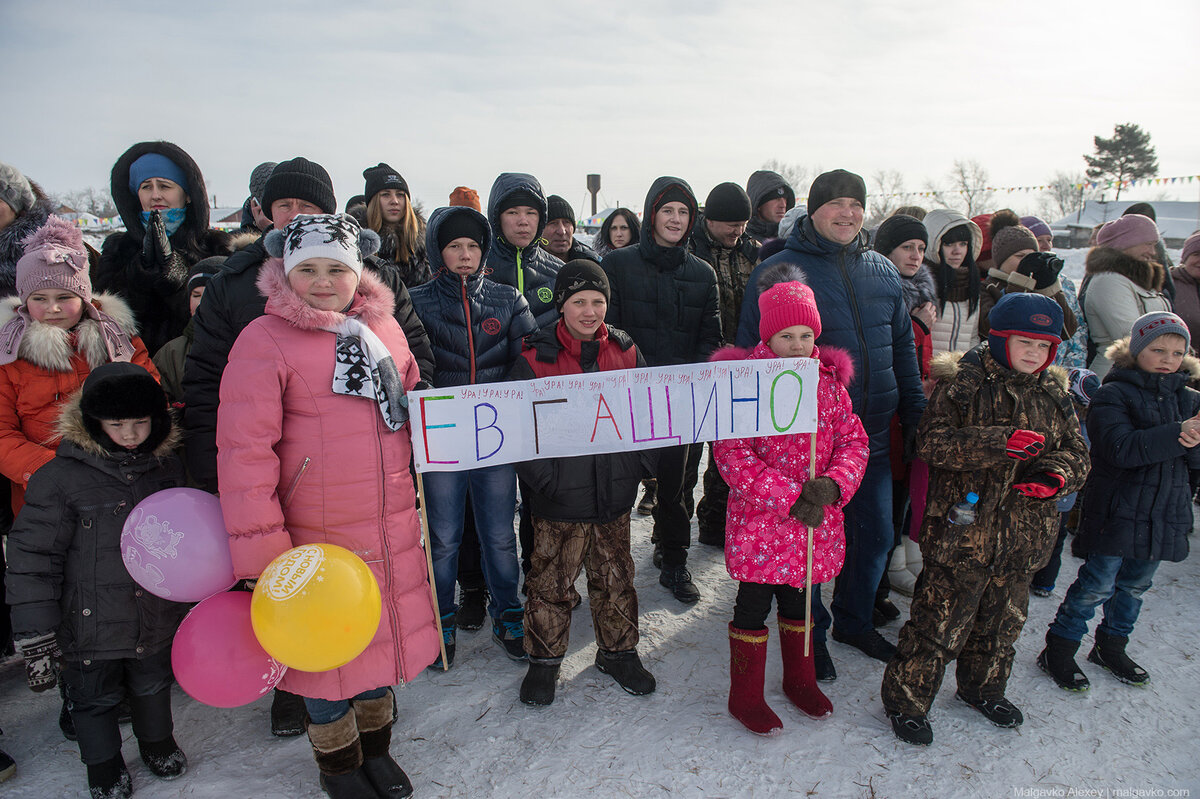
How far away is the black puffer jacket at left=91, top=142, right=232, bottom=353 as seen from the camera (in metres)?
3.72

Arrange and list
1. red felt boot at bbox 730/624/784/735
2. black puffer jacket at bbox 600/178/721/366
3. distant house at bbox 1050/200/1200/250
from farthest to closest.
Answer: distant house at bbox 1050/200/1200/250 < black puffer jacket at bbox 600/178/721/366 < red felt boot at bbox 730/624/784/735

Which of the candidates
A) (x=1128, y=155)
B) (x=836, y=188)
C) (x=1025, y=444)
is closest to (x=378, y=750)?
(x=1025, y=444)

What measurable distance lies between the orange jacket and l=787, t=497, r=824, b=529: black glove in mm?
2964

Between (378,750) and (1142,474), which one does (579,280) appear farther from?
(1142,474)

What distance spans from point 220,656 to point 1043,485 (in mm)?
3301

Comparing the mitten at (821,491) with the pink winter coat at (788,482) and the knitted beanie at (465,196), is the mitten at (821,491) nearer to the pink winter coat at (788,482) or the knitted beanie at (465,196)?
the pink winter coat at (788,482)

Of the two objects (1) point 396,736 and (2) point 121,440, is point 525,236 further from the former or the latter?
(1) point 396,736

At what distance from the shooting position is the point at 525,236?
3.95 meters

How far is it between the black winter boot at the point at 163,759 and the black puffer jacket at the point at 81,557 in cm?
43

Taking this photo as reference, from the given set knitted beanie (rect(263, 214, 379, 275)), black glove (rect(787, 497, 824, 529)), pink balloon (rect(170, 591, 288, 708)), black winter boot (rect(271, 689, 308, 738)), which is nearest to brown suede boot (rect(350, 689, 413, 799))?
pink balloon (rect(170, 591, 288, 708))

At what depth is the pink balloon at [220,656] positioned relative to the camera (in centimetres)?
229

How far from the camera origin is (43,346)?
2.96 meters

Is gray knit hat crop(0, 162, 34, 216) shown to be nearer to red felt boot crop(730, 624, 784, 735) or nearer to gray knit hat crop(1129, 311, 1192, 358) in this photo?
red felt boot crop(730, 624, 784, 735)

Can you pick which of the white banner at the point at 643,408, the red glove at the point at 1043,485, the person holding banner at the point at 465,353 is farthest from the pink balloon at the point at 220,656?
the red glove at the point at 1043,485
